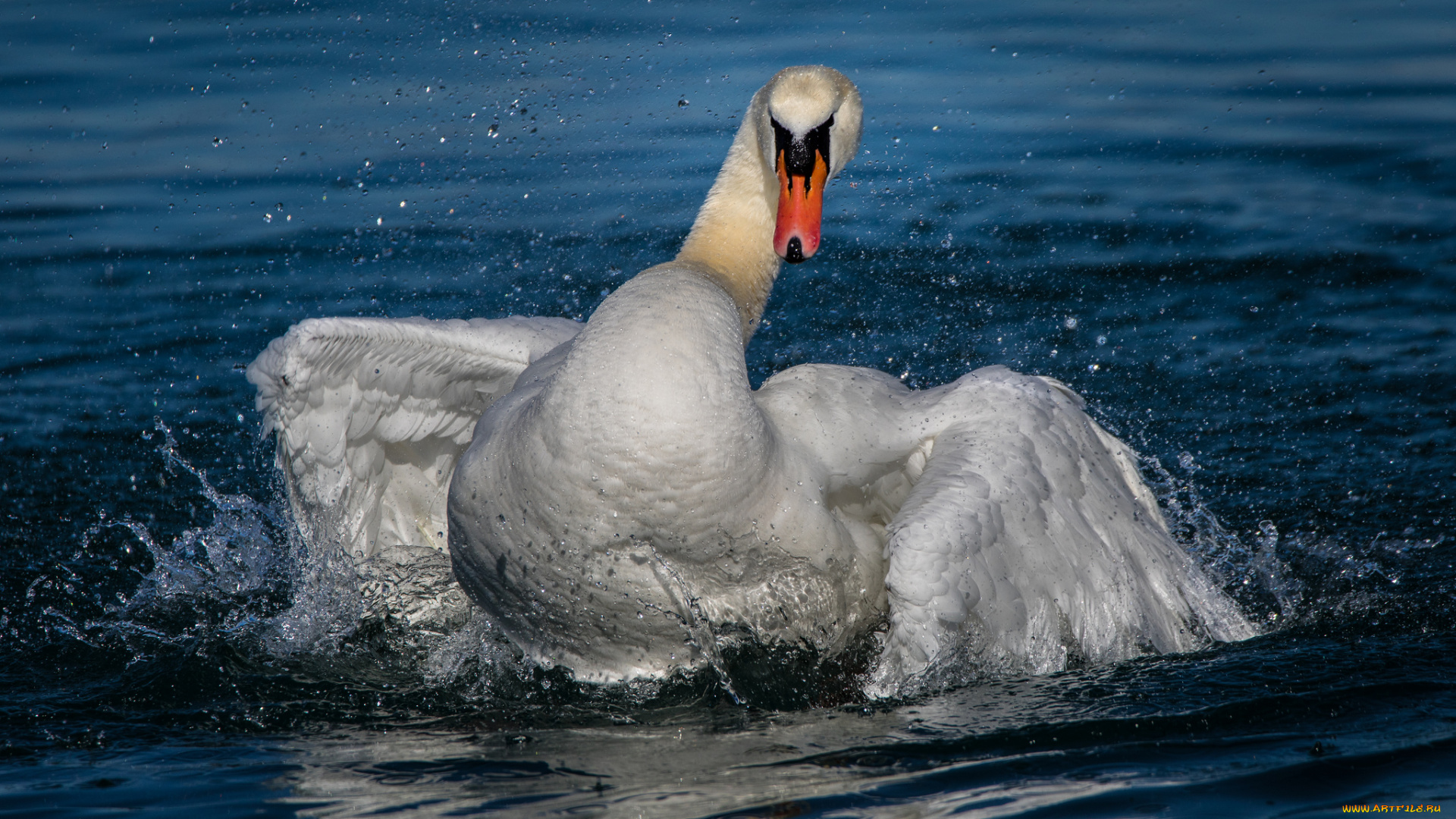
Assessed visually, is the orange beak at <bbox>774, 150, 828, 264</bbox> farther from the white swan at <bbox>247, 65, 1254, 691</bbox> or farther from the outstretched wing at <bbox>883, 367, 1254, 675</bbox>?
the outstretched wing at <bbox>883, 367, 1254, 675</bbox>

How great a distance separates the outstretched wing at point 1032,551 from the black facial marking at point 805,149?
1.02 m

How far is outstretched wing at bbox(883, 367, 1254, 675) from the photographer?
4746mm

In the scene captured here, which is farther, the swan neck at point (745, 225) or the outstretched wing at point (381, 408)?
the outstretched wing at point (381, 408)

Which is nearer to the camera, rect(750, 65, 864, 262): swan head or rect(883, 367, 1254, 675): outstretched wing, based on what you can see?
rect(883, 367, 1254, 675): outstretched wing

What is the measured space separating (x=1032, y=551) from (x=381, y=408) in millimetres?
2771

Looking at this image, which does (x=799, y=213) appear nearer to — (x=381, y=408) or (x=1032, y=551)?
(x=1032, y=551)

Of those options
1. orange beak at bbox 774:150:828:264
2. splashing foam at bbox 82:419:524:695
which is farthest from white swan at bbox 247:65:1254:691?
splashing foam at bbox 82:419:524:695

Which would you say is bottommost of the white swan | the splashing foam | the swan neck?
the splashing foam

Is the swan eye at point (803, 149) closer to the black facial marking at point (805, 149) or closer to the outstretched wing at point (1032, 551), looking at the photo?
the black facial marking at point (805, 149)

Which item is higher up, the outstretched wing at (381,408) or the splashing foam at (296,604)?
the outstretched wing at (381,408)

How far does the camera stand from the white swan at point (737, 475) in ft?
14.8

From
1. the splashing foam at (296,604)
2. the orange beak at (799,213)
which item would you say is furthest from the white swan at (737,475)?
the splashing foam at (296,604)

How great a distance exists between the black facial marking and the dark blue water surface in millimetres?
1814

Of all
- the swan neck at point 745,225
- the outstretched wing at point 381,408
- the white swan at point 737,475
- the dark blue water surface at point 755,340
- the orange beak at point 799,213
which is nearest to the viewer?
the white swan at point 737,475
